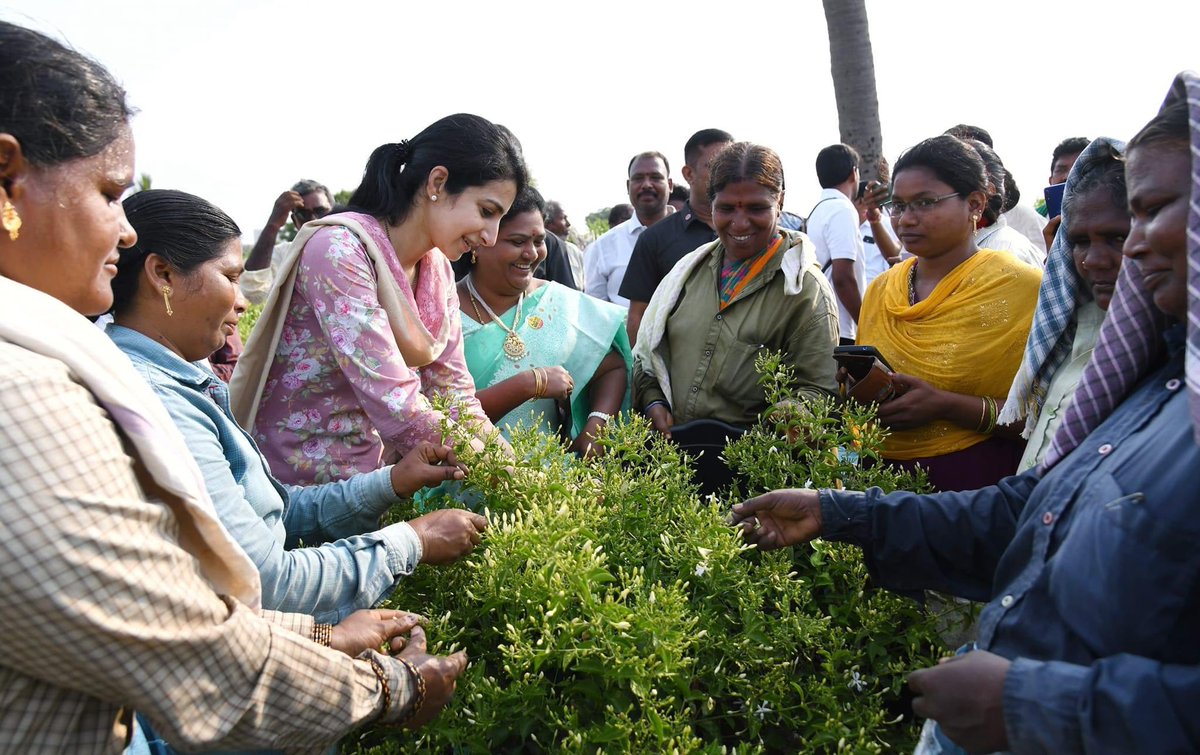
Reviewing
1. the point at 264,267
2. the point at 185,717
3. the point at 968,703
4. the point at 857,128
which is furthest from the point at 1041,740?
the point at 857,128

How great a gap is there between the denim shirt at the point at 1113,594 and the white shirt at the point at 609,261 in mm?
5292

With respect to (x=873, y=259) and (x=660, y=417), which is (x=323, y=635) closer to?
(x=660, y=417)

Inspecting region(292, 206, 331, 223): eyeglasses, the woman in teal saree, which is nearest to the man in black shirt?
the woman in teal saree

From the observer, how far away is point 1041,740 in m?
1.50

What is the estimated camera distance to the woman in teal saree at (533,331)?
4207 millimetres

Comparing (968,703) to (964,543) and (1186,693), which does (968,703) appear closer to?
(1186,693)

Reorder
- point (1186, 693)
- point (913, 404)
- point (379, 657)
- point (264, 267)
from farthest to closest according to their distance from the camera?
1. point (264, 267)
2. point (913, 404)
3. point (379, 657)
4. point (1186, 693)

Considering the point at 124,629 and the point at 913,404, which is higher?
the point at 124,629

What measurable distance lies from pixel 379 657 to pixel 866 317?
2.71 metres

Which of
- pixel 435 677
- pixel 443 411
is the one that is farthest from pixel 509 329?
pixel 435 677

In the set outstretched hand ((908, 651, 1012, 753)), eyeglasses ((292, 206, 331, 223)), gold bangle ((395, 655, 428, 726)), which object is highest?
eyeglasses ((292, 206, 331, 223))

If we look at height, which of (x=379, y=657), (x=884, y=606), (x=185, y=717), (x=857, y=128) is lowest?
(x=884, y=606)

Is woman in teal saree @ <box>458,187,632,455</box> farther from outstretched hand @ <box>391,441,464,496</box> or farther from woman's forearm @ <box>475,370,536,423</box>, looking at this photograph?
outstretched hand @ <box>391,441,464,496</box>

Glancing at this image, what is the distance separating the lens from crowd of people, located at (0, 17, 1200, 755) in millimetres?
1429
